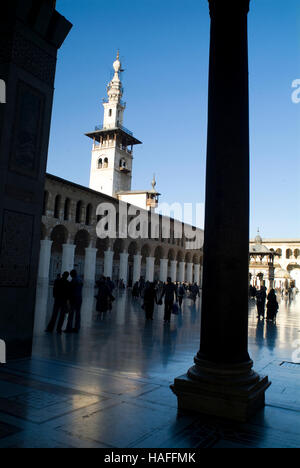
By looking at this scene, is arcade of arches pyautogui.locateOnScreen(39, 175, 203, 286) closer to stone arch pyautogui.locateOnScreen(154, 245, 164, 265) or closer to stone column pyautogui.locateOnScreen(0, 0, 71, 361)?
stone arch pyautogui.locateOnScreen(154, 245, 164, 265)

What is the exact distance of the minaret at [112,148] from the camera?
4950 cm

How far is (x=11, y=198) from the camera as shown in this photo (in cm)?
519

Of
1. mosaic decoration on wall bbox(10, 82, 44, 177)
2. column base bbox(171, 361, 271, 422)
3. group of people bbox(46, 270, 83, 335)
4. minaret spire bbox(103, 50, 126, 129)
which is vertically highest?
minaret spire bbox(103, 50, 126, 129)

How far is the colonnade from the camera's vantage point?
27.4 meters

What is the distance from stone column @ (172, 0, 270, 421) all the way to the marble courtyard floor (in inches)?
8.8

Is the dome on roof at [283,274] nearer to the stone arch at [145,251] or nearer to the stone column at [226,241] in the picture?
the stone arch at [145,251]

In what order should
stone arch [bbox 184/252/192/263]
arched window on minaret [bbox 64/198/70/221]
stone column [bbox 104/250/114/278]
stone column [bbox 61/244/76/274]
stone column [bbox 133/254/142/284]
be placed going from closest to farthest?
1. stone column [bbox 61/244/76/274]
2. arched window on minaret [bbox 64/198/70/221]
3. stone column [bbox 104/250/114/278]
4. stone column [bbox 133/254/142/284]
5. stone arch [bbox 184/252/192/263]

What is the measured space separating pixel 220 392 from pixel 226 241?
1.33m

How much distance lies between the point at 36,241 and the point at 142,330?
4.27 meters

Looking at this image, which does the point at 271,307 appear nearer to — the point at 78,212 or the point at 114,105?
the point at 78,212

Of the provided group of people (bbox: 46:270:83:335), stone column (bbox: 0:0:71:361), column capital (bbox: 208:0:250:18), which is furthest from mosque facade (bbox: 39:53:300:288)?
column capital (bbox: 208:0:250:18)

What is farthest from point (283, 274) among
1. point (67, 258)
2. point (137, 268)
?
point (67, 258)

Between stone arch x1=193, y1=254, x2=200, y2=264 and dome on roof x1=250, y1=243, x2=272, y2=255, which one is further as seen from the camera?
stone arch x1=193, y1=254, x2=200, y2=264
